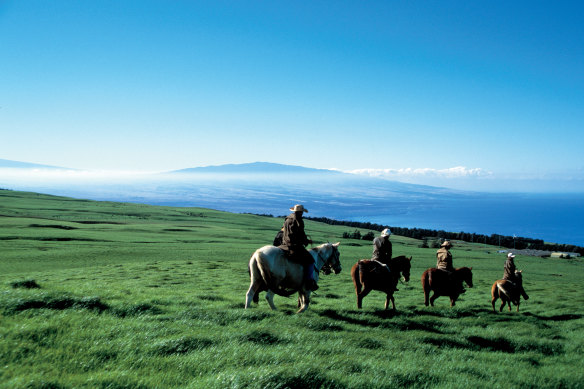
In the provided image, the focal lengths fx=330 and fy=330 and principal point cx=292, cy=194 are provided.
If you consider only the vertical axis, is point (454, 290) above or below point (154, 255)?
above

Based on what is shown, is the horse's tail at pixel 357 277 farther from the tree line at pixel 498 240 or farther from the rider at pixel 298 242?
the tree line at pixel 498 240

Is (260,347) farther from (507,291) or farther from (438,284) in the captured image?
(507,291)

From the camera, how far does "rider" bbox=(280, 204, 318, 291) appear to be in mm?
11406

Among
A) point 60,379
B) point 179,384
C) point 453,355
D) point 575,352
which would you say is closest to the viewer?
point 60,379

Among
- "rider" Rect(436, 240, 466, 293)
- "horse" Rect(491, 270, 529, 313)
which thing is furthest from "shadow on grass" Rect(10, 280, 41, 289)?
"horse" Rect(491, 270, 529, 313)

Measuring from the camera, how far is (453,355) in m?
7.71

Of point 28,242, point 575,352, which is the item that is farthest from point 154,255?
point 575,352

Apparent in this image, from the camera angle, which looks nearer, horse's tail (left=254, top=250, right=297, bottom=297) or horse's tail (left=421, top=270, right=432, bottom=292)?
horse's tail (left=254, top=250, right=297, bottom=297)

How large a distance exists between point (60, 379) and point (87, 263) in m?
32.8

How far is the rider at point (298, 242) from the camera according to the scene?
37.4 feet

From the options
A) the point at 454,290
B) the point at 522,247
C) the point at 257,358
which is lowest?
the point at 522,247

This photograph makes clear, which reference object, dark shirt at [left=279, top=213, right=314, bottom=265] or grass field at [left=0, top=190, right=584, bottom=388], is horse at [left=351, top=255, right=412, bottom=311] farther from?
dark shirt at [left=279, top=213, right=314, bottom=265]

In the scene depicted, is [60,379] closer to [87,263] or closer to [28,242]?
[87,263]

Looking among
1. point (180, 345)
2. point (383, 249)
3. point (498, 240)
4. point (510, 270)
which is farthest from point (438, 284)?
point (498, 240)
